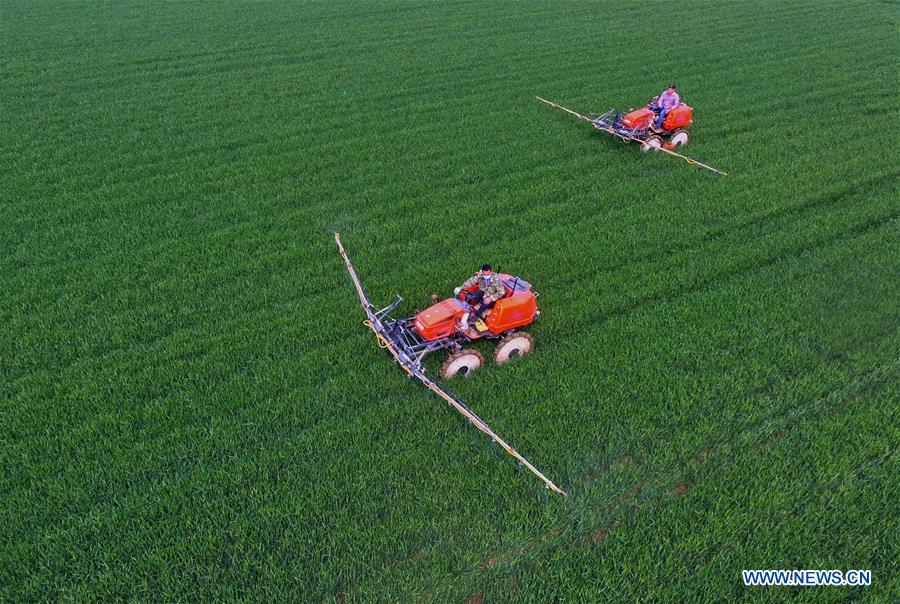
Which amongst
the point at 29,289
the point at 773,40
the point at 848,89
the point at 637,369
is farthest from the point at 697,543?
the point at 773,40

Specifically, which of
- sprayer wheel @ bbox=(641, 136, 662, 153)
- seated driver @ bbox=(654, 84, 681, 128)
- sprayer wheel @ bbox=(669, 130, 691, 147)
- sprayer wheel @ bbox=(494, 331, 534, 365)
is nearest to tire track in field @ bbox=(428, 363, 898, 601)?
sprayer wheel @ bbox=(494, 331, 534, 365)

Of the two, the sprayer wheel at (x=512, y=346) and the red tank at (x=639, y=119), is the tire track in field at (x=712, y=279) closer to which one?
the sprayer wheel at (x=512, y=346)

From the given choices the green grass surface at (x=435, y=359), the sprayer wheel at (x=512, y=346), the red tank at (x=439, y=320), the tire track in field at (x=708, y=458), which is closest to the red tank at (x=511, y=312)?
the sprayer wheel at (x=512, y=346)

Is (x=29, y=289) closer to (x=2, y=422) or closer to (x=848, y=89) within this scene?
(x=2, y=422)

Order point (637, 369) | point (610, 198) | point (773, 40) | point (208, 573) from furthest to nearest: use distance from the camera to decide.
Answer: point (773, 40), point (610, 198), point (637, 369), point (208, 573)

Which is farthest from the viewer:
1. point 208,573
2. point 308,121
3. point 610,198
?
point 308,121

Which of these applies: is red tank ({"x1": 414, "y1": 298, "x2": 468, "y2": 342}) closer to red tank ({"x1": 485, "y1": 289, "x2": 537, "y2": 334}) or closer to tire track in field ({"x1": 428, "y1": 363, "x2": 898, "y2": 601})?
red tank ({"x1": 485, "y1": 289, "x2": 537, "y2": 334})

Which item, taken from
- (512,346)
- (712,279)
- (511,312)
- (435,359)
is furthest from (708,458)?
(712,279)

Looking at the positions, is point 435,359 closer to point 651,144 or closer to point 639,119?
point 651,144
